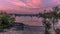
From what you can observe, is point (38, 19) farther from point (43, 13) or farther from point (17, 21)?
point (17, 21)

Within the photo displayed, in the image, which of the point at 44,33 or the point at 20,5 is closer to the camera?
the point at 44,33

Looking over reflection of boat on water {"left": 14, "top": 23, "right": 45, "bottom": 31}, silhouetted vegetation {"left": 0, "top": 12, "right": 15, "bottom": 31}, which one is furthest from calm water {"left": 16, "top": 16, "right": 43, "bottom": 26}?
silhouetted vegetation {"left": 0, "top": 12, "right": 15, "bottom": 31}

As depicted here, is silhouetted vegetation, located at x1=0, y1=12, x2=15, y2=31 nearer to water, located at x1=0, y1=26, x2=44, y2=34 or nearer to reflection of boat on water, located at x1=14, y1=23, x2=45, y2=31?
water, located at x1=0, y1=26, x2=44, y2=34

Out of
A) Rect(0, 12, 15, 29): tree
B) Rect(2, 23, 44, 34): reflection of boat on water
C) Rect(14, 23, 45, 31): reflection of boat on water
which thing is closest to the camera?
Rect(0, 12, 15, 29): tree

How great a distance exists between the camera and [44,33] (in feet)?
41.6

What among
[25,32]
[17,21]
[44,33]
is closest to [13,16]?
[17,21]

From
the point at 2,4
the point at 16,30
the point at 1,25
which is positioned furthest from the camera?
the point at 2,4

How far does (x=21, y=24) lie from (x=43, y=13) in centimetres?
180

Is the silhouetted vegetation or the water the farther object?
the water

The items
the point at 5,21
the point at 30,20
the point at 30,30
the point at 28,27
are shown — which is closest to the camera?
Answer: the point at 5,21

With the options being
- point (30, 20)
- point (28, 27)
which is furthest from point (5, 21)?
point (30, 20)

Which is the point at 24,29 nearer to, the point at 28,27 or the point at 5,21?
the point at 28,27

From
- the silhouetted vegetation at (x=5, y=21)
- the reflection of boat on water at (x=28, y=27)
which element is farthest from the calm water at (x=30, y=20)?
the silhouetted vegetation at (x=5, y=21)

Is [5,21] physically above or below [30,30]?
above
